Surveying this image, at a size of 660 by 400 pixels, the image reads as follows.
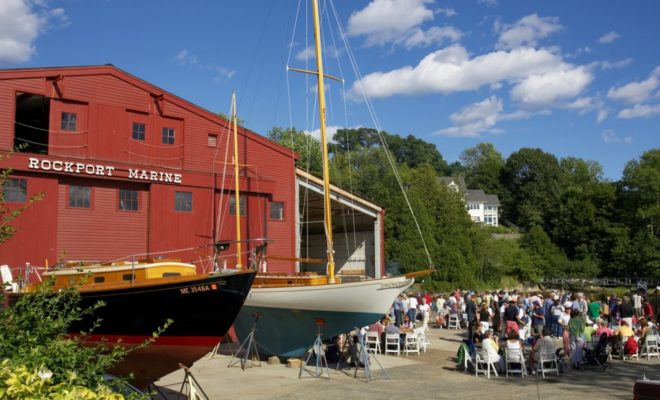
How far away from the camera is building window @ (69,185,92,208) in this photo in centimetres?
2269

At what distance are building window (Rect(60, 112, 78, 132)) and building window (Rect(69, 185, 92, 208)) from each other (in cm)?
222

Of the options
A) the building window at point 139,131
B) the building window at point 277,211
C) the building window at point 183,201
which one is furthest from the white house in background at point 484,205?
the building window at point 139,131

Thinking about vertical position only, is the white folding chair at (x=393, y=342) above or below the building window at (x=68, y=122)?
below

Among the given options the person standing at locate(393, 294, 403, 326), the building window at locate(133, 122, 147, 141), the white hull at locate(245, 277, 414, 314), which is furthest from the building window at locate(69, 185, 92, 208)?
the person standing at locate(393, 294, 403, 326)

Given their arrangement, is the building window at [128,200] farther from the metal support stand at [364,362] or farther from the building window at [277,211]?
the metal support stand at [364,362]

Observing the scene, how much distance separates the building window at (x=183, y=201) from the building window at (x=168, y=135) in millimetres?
2209

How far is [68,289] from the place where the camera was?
6.32 m

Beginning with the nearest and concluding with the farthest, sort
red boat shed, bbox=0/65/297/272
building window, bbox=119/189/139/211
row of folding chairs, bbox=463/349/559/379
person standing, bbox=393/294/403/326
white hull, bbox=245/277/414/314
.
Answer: row of folding chairs, bbox=463/349/559/379, white hull, bbox=245/277/414/314, red boat shed, bbox=0/65/297/272, building window, bbox=119/189/139/211, person standing, bbox=393/294/403/326

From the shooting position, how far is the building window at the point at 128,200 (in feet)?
78.4

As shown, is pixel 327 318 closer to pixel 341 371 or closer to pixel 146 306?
pixel 341 371

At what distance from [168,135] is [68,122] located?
157 inches

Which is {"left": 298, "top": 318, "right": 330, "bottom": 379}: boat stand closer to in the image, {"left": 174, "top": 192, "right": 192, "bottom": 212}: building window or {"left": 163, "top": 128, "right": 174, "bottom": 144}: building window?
{"left": 174, "top": 192, "right": 192, "bottom": 212}: building window

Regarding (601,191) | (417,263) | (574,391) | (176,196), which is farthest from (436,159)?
(574,391)

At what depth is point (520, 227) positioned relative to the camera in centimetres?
11169
